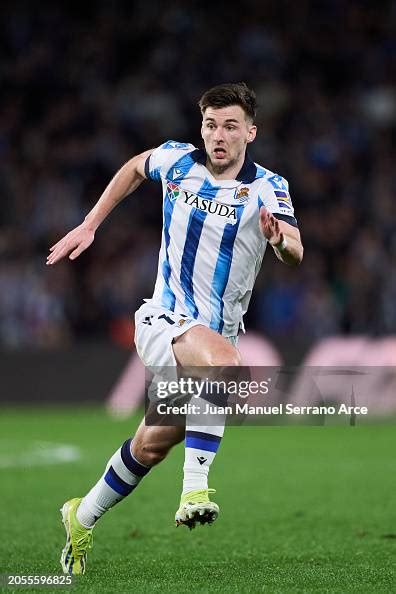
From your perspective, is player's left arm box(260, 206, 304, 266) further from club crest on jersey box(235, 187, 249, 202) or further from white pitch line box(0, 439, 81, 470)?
white pitch line box(0, 439, 81, 470)

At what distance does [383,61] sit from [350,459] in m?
10.1

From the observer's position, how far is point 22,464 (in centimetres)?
1120

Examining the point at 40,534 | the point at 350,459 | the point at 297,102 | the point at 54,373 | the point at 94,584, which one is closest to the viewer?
the point at 94,584

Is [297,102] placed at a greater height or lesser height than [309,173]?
greater

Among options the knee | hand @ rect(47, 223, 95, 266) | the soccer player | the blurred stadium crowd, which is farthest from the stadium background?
the knee

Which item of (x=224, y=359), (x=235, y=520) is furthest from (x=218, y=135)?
(x=235, y=520)

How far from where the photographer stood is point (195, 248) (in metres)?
5.84

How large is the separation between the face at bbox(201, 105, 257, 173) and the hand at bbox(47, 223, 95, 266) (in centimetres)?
71

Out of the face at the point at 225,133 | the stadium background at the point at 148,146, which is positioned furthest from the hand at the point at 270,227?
the stadium background at the point at 148,146

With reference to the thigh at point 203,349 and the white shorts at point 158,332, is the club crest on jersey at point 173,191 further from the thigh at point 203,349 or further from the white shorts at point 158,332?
the thigh at point 203,349

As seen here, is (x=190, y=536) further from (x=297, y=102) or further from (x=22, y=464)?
(x=297, y=102)

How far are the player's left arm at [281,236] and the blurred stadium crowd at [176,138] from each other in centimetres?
1077

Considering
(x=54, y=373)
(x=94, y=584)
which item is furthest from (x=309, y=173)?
(x=94, y=584)

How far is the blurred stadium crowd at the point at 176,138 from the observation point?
16.4 m
